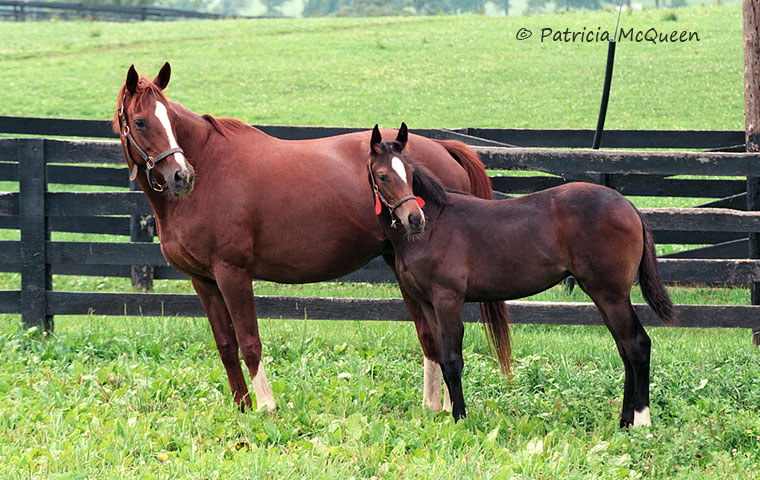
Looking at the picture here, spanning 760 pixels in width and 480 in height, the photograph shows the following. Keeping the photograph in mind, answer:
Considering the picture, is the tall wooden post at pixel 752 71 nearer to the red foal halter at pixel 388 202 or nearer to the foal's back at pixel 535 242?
the foal's back at pixel 535 242

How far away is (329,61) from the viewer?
27141 millimetres

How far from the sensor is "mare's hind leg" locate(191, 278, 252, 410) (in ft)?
16.7

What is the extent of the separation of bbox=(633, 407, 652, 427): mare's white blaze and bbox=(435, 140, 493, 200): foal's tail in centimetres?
187

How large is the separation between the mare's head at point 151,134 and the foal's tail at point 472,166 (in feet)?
6.44

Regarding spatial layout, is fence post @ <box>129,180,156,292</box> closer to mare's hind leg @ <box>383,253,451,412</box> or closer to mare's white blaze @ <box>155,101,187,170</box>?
mare's white blaze @ <box>155,101,187,170</box>

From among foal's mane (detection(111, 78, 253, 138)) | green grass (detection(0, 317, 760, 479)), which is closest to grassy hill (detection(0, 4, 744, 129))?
green grass (detection(0, 317, 760, 479))

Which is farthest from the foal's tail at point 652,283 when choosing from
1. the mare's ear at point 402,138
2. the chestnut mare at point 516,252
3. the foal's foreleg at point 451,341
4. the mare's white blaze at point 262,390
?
the mare's white blaze at point 262,390

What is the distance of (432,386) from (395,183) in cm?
151

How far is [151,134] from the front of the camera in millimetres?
4609

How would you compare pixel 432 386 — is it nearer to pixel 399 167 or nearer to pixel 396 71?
pixel 399 167

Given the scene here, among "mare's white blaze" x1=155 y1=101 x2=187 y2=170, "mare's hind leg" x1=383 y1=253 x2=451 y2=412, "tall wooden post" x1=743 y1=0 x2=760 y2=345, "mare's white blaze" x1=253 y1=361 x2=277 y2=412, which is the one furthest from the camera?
"tall wooden post" x1=743 y1=0 x2=760 y2=345

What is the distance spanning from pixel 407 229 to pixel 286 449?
Result: 1410 mm

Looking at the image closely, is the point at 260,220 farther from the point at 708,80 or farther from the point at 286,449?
the point at 708,80

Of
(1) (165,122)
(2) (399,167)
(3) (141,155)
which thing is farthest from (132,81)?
(2) (399,167)
